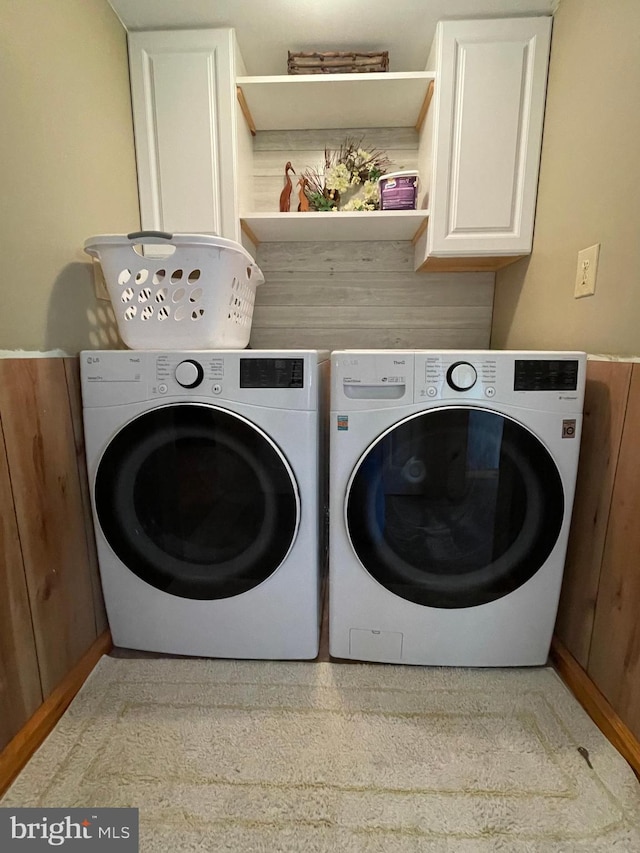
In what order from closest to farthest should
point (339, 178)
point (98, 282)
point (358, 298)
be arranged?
point (98, 282), point (339, 178), point (358, 298)

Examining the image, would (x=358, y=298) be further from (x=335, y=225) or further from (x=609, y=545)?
(x=609, y=545)

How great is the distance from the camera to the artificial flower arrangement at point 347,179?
163 cm

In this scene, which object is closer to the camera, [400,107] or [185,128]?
[185,128]

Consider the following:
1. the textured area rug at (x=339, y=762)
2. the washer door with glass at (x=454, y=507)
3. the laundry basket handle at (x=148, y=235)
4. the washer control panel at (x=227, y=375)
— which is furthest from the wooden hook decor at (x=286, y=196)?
the textured area rug at (x=339, y=762)

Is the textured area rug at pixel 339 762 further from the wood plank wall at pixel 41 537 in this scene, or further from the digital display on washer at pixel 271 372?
the digital display on washer at pixel 271 372

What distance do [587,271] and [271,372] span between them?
927 mm

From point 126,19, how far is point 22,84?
68cm

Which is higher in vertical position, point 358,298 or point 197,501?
point 358,298

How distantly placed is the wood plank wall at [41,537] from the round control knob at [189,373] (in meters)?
0.32

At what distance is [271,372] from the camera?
1.08 m

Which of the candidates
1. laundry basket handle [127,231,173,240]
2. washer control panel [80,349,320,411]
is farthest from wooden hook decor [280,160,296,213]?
washer control panel [80,349,320,411]

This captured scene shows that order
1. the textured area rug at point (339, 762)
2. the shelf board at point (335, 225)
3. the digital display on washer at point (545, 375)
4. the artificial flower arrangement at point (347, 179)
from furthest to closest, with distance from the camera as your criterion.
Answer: the artificial flower arrangement at point (347, 179)
the shelf board at point (335, 225)
the digital display on washer at point (545, 375)
the textured area rug at point (339, 762)

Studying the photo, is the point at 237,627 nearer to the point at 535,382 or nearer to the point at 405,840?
the point at 405,840

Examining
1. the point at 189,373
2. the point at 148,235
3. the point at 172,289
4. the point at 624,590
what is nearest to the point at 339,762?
the point at 624,590
